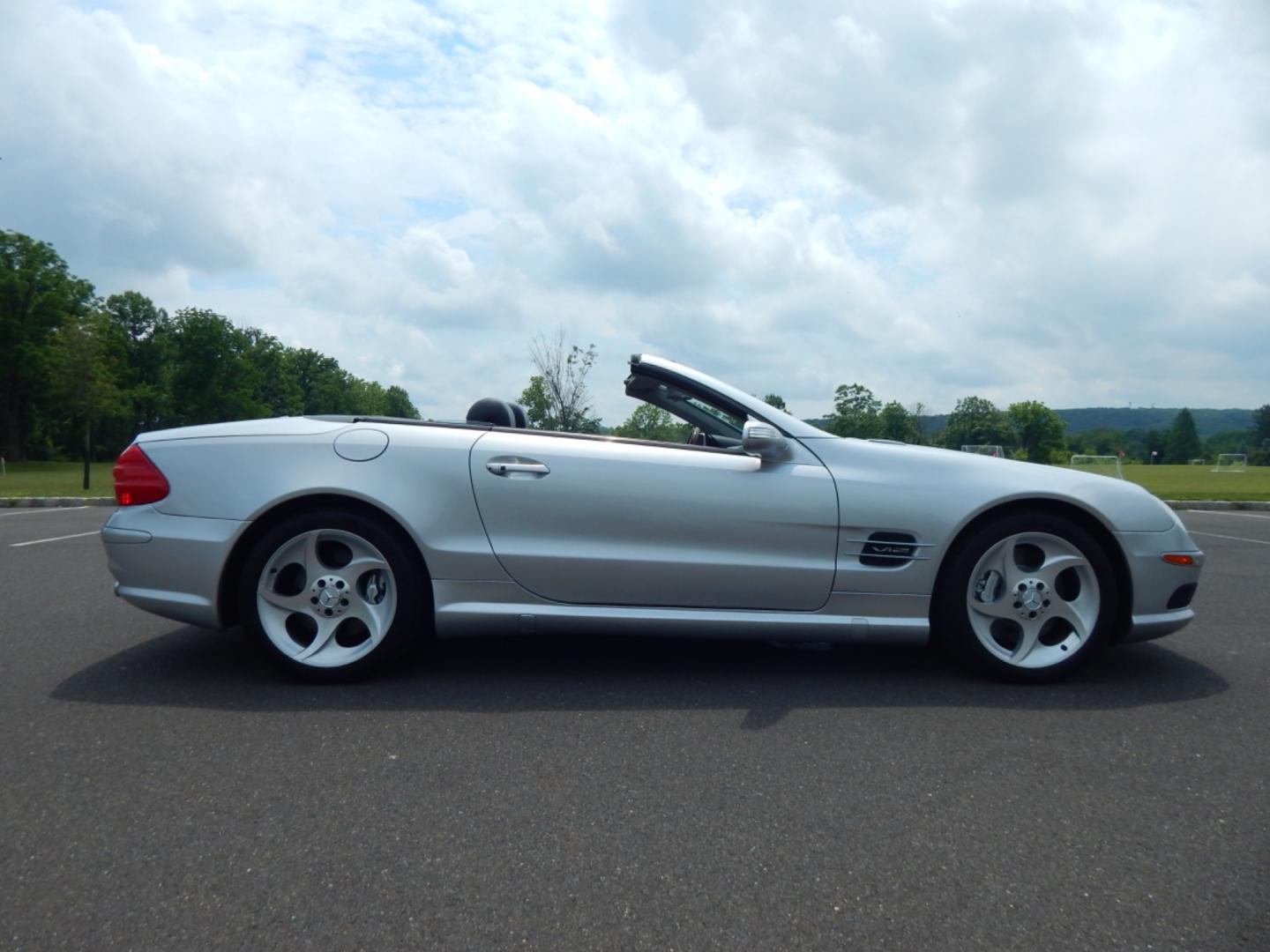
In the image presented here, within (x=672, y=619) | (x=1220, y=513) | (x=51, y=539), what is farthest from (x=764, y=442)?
(x=1220, y=513)

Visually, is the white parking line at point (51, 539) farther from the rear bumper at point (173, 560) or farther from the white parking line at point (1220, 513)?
the white parking line at point (1220, 513)

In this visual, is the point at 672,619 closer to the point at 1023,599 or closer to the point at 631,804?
the point at 631,804

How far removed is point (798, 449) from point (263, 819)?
248 centimetres

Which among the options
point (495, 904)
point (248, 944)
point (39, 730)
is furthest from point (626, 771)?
point (39, 730)

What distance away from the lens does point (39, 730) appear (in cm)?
340

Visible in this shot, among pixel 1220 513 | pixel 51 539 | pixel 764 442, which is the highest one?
pixel 764 442

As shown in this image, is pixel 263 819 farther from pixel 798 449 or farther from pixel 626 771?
pixel 798 449

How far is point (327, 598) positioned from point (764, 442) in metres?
1.85

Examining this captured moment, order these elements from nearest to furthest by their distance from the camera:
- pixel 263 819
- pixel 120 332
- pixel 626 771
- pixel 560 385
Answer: pixel 263 819 → pixel 626 771 → pixel 560 385 → pixel 120 332

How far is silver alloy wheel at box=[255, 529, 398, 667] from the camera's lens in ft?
13.0

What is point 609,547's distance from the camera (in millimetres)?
3986

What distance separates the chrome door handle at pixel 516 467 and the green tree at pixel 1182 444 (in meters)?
150

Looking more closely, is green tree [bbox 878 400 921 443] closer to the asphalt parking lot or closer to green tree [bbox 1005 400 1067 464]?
the asphalt parking lot

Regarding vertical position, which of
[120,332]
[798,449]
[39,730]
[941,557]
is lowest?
[39,730]
